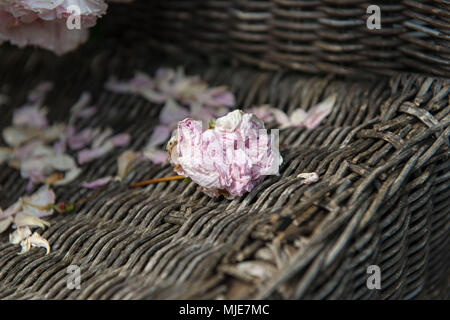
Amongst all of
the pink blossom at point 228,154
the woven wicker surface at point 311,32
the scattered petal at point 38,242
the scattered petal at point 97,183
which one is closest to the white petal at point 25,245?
the scattered petal at point 38,242

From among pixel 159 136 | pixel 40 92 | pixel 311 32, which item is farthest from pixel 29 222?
pixel 311 32

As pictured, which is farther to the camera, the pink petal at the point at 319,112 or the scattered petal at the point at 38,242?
the pink petal at the point at 319,112

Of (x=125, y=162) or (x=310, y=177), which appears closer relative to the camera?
(x=310, y=177)

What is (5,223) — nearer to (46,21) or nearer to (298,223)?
(46,21)

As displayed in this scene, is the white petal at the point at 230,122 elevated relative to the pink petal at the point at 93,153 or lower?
elevated

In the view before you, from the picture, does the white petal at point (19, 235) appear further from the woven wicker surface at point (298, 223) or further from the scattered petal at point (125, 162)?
the scattered petal at point (125, 162)
